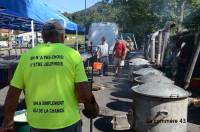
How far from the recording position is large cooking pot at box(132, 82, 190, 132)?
741 cm

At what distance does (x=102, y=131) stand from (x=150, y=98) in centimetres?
170

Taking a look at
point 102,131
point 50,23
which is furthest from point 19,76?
point 102,131

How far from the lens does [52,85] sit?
141 inches

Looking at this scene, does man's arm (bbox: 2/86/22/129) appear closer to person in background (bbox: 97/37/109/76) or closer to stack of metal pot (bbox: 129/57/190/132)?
stack of metal pot (bbox: 129/57/190/132)

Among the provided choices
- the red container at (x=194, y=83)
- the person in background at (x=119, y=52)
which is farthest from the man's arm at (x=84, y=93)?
the person in background at (x=119, y=52)

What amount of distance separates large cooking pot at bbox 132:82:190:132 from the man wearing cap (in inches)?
152

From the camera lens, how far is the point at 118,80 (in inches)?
727

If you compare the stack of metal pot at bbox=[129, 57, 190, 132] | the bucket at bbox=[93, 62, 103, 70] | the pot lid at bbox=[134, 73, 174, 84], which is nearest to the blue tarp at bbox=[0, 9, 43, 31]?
the bucket at bbox=[93, 62, 103, 70]

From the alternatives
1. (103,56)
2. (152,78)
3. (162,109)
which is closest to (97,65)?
(103,56)

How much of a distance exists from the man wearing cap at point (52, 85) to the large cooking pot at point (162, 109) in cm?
387

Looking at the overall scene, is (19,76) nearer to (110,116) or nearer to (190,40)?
(110,116)

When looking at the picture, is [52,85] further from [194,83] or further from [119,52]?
[119,52]

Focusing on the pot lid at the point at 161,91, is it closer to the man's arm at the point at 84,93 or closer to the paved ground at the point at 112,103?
the paved ground at the point at 112,103

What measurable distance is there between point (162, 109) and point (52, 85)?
417 cm
